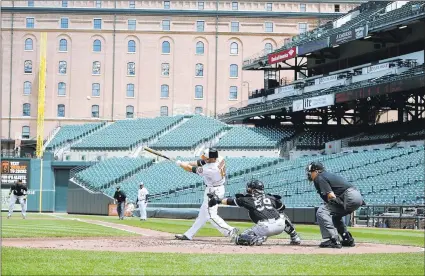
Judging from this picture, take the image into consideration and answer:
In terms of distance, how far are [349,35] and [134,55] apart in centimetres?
3394

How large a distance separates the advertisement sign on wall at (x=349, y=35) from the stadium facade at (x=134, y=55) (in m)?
27.8

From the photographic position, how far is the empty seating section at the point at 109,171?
176 ft

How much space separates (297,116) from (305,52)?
22.8ft

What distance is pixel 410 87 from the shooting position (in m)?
40.9

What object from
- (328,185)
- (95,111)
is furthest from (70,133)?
(328,185)

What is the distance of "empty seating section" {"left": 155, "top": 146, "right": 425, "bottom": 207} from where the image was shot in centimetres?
3195

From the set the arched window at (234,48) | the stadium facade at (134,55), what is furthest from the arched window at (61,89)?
the arched window at (234,48)

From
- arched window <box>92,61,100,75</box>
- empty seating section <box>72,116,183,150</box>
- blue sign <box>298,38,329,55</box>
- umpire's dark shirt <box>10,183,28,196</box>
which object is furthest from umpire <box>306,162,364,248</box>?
arched window <box>92,61,100,75</box>

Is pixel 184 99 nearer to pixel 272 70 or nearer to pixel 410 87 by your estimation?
pixel 272 70

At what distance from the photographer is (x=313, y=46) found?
5369 centimetres

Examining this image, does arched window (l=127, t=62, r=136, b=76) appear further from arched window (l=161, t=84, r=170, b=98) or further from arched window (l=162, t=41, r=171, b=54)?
arched window (l=162, t=41, r=171, b=54)

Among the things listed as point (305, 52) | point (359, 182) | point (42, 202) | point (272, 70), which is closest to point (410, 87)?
point (359, 182)

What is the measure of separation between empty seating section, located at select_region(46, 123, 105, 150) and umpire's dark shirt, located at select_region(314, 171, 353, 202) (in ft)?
175

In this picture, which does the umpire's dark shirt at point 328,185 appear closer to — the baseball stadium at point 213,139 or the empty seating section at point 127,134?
the baseball stadium at point 213,139
